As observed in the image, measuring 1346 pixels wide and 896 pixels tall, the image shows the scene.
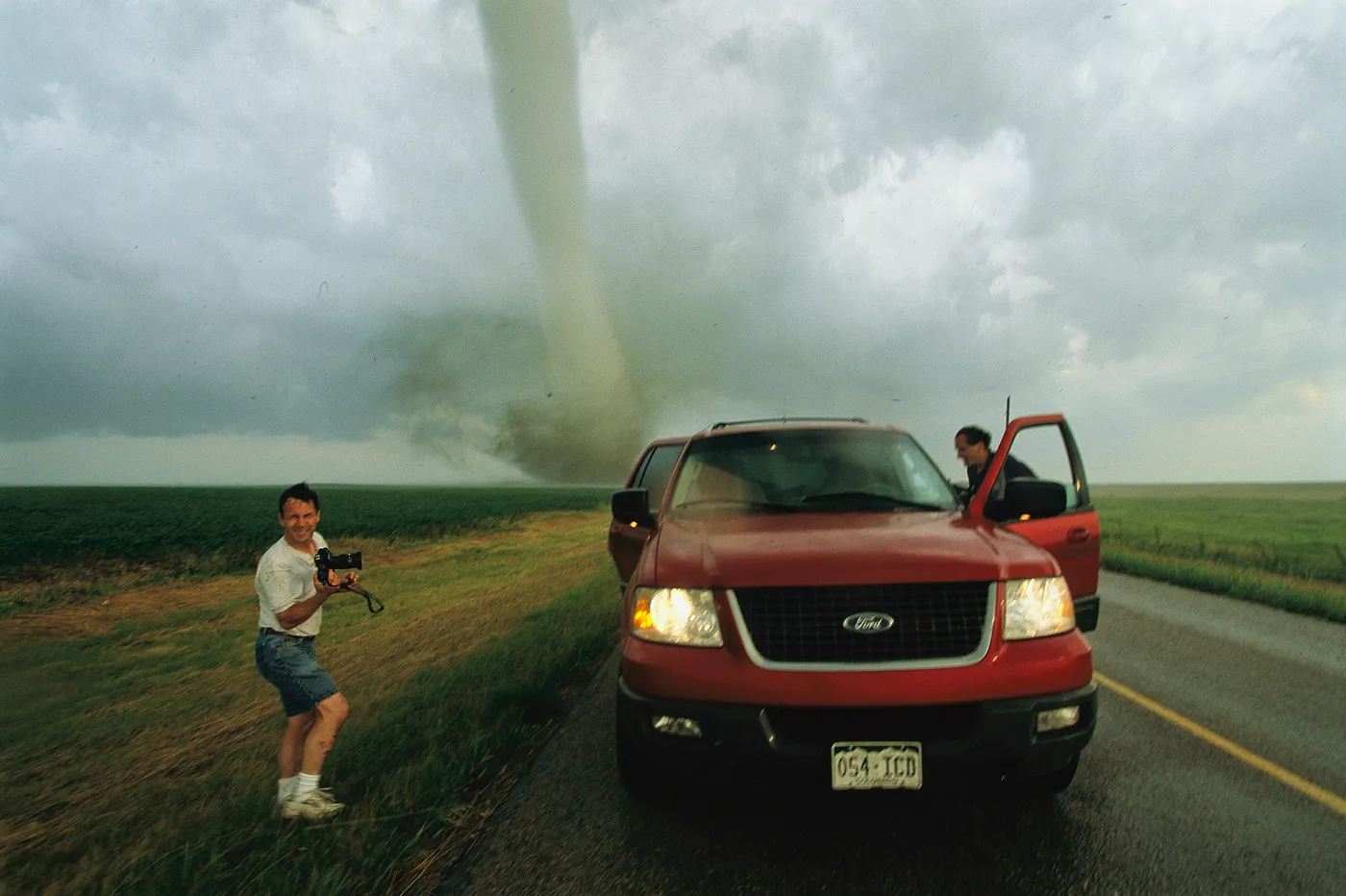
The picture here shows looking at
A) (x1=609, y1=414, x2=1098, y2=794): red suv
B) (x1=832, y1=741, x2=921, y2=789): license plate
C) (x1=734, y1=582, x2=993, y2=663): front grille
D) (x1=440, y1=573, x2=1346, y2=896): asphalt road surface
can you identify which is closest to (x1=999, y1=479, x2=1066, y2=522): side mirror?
(x1=609, y1=414, x2=1098, y2=794): red suv

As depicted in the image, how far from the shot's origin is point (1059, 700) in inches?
122

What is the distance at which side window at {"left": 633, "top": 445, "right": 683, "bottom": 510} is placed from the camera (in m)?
7.27

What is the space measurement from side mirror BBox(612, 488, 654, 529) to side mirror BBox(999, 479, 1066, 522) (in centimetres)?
193

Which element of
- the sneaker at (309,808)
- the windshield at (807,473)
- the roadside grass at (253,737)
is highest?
the windshield at (807,473)

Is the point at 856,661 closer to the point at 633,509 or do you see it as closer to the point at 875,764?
the point at 875,764

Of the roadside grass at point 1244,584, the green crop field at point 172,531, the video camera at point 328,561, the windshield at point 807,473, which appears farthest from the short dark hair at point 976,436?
the green crop field at point 172,531

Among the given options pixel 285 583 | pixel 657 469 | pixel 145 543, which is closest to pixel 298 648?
pixel 285 583

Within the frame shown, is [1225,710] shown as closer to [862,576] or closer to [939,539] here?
[939,539]

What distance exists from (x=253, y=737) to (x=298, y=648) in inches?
136

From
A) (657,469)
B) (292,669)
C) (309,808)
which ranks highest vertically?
(657,469)

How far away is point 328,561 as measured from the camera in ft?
11.9

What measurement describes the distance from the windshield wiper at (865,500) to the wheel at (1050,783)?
1363mm

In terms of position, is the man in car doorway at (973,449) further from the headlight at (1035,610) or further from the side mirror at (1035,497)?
the headlight at (1035,610)

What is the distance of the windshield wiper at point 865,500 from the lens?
4.36 meters
